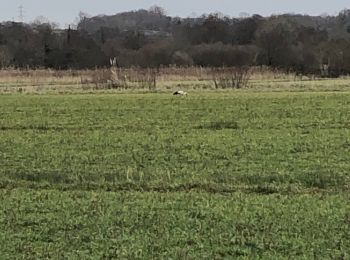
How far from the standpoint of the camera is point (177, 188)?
12.2 meters

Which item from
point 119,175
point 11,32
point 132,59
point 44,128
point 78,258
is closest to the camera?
point 78,258

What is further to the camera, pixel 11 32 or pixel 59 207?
pixel 11 32

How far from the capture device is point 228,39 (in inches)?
4769

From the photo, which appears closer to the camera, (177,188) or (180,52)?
(177,188)

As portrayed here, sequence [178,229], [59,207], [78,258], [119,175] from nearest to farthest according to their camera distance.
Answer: [78,258] < [178,229] < [59,207] < [119,175]

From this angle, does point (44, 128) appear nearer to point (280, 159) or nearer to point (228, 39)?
point (280, 159)

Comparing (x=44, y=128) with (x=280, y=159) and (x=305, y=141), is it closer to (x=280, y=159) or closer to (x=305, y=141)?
(x=305, y=141)

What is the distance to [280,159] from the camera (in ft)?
50.1

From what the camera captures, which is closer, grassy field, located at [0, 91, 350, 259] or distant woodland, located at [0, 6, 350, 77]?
grassy field, located at [0, 91, 350, 259]

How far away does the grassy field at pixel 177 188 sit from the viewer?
8250mm

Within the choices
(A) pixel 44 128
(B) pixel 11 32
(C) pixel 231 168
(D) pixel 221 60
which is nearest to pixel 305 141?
(C) pixel 231 168

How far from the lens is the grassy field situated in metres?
8.25

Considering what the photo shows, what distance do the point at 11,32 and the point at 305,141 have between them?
96.9 m

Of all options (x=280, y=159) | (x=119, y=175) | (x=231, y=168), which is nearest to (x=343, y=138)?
(x=280, y=159)
